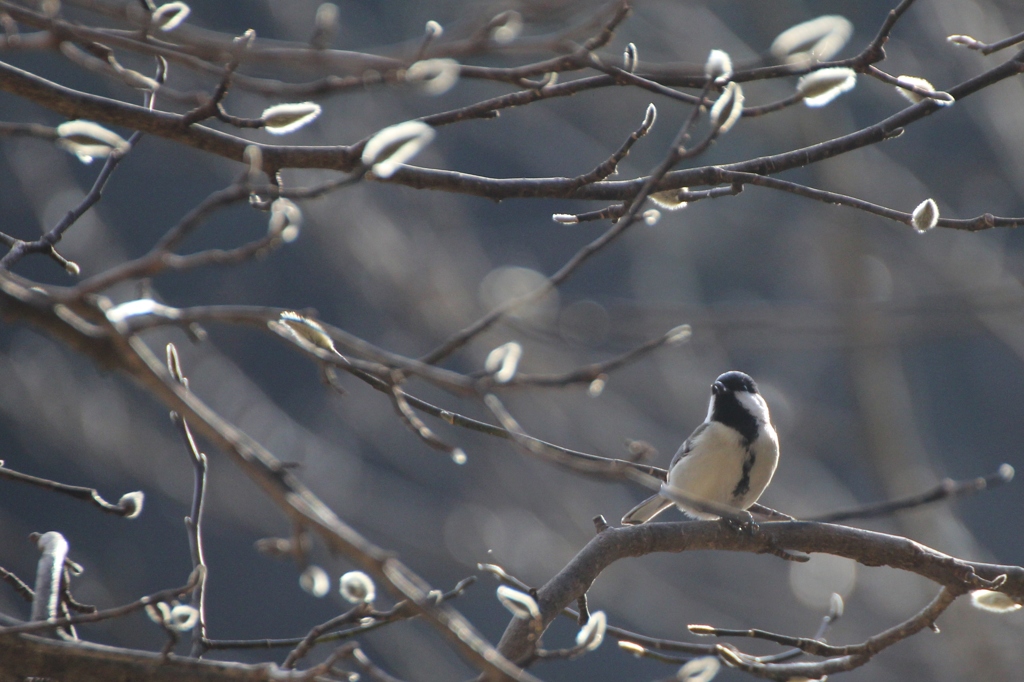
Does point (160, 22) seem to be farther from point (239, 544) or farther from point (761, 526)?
point (239, 544)

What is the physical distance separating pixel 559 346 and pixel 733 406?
1.81m

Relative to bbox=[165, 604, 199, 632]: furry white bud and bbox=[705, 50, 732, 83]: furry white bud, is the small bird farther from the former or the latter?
bbox=[705, 50, 732, 83]: furry white bud

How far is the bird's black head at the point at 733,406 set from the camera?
3645mm

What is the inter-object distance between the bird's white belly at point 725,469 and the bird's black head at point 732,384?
0.29 metres

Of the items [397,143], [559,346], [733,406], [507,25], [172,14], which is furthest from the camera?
[559,346]

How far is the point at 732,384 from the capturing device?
3924 millimetres

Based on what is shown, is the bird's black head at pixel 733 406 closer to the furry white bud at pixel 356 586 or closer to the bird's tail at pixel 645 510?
the bird's tail at pixel 645 510

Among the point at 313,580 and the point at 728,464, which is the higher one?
the point at 313,580

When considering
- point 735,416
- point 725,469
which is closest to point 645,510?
point 725,469

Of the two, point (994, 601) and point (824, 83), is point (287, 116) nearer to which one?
point (824, 83)

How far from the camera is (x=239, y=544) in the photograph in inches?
327

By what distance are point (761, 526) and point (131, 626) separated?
15.2 ft

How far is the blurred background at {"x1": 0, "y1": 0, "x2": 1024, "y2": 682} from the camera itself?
6.36 meters

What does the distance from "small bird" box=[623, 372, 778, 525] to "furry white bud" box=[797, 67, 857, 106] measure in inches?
79.2
